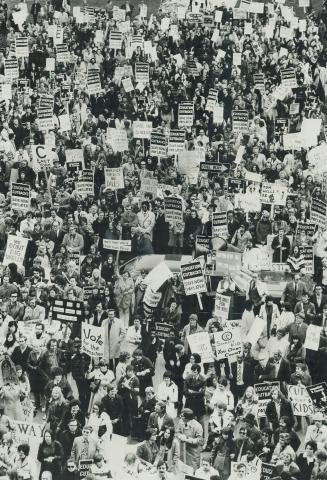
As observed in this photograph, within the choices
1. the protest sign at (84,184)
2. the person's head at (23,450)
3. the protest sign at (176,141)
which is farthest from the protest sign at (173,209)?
the person's head at (23,450)

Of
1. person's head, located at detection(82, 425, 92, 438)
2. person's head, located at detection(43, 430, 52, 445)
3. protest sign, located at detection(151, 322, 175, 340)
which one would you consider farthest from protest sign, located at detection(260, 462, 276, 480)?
protest sign, located at detection(151, 322, 175, 340)

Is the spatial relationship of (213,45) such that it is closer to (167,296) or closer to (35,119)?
(35,119)

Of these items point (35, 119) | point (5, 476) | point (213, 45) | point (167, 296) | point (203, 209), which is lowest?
point (5, 476)

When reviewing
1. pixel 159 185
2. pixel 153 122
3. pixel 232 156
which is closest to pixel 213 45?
pixel 153 122

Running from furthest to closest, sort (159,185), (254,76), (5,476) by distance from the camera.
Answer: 1. (254,76)
2. (159,185)
3. (5,476)

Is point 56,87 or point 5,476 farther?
point 56,87

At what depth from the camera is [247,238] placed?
76.0ft

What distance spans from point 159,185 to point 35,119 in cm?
599

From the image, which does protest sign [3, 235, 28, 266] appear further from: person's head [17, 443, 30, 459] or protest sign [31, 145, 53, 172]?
person's head [17, 443, 30, 459]

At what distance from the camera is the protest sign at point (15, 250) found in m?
23.2

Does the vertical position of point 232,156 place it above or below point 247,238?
above

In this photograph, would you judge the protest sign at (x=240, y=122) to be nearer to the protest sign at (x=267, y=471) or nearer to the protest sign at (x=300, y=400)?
the protest sign at (x=300, y=400)

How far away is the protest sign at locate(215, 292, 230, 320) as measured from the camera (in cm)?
2062

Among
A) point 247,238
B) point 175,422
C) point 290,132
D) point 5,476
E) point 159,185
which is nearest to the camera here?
point 5,476
